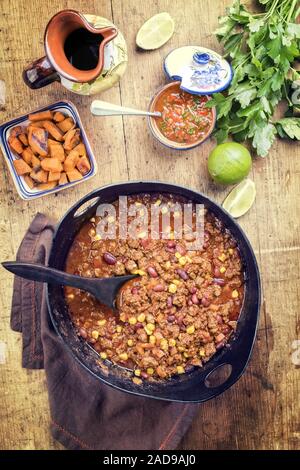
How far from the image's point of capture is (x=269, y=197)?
9.04 feet

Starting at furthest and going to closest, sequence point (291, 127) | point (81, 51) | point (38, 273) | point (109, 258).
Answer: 1. point (291, 127)
2. point (109, 258)
3. point (81, 51)
4. point (38, 273)

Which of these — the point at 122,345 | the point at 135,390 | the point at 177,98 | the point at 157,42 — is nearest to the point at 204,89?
the point at 177,98

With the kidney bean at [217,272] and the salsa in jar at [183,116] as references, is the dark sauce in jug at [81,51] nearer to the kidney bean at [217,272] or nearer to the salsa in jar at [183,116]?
the salsa in jar at [183,116]

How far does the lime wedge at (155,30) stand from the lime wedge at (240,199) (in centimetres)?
83

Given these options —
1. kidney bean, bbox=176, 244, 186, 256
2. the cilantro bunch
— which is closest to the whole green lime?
the cilantro bunch

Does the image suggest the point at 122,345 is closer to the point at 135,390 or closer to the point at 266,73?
the point at 135,390

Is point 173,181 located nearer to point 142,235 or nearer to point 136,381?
point 142,235

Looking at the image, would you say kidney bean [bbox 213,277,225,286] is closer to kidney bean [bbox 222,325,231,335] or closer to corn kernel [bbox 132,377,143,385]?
kidney bean [bbox 222,325,231,335]

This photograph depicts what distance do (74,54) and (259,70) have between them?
854 mm

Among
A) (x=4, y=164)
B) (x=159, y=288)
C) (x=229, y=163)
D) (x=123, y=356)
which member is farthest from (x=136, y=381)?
(x=4, y=164)

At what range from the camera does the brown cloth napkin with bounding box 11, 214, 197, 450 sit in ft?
8.82

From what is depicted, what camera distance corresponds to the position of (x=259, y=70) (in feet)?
8.16

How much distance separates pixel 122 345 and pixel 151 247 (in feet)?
1.63

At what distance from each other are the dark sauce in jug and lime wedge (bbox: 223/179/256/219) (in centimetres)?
91
